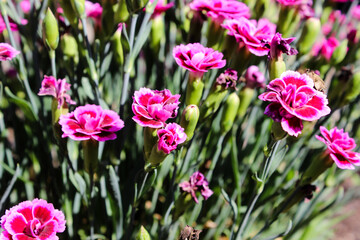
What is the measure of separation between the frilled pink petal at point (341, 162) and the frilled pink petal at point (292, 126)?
0.41 ft

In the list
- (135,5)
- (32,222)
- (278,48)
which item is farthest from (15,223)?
(278,48)

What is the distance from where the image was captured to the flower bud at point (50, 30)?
0.67m

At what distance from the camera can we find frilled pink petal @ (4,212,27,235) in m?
0.51

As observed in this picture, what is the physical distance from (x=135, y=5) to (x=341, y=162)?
1.43ft

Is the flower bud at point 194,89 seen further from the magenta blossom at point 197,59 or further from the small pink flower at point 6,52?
the small pink flower at point 6,52

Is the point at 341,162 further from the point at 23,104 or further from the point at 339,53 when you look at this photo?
the point at 23,104

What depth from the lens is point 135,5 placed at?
0.62 metres

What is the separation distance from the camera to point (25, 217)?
0.55 m

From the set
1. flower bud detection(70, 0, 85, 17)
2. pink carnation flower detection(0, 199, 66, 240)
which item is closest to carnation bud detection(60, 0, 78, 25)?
flower bud detection(70, 0, 85, 17)

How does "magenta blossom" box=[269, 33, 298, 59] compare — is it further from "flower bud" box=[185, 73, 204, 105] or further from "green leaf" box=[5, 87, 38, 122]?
"green leaf" box=[5, 87, 38, 122]

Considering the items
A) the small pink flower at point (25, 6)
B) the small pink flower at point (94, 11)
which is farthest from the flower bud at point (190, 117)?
the small pink flower at point (25, 6)

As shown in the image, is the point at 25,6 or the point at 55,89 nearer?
the point at 55,89

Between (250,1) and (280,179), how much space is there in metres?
0.44

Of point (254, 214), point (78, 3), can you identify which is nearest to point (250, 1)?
point (78, 3)
